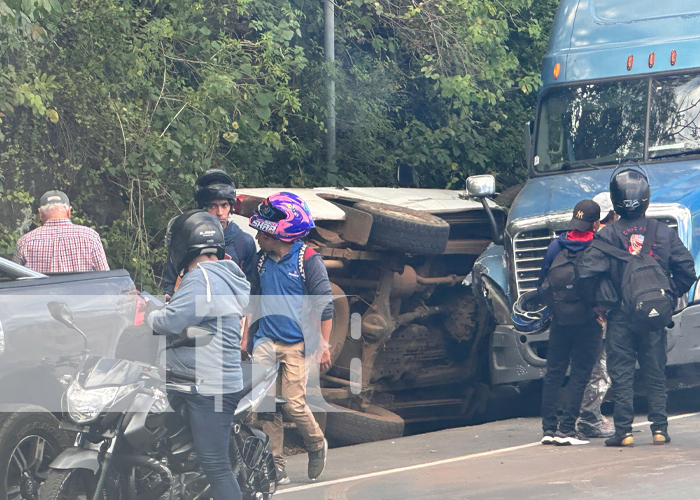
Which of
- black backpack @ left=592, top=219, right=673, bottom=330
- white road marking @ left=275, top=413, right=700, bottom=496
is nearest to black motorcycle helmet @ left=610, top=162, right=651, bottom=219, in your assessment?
black backpack @ left=592, top=219, right=673, bottom=330

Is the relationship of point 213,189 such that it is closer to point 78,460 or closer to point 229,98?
point 78,460

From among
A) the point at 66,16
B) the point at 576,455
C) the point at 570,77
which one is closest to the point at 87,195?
the point at 66,16

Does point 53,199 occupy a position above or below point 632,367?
above

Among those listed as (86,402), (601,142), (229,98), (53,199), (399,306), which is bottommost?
(86,402)

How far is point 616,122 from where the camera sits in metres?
9.27

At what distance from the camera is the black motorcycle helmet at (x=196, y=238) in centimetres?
494

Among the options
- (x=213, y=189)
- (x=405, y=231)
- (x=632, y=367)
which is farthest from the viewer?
(x=405, y=231)

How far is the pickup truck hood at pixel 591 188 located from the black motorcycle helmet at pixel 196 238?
440 centimetres

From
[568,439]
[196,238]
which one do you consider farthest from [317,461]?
[568,439]

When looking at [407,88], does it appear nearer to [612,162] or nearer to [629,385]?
[612,162]

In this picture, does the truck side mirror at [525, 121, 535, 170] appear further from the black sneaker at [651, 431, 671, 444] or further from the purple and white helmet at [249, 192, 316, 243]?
the purple and white helmet at [249, 192, 316, 243]

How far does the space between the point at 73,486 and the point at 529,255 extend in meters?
5.11

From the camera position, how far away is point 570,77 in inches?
379

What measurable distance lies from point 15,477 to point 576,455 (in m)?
3.58
